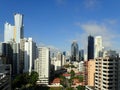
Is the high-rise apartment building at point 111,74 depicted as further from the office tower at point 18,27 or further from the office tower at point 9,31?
the office tower at point 9,31

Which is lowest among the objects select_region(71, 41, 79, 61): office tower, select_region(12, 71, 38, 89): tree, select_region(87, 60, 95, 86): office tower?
select_region(12, 71, 38, 89): tree

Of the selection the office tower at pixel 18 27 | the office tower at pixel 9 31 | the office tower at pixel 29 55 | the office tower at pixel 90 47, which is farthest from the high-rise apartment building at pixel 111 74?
the office tower at pixel 90 47

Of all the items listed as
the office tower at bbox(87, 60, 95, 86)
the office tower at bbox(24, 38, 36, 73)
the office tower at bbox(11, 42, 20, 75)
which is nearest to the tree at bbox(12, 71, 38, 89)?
the office tower at bbox(87, 60, 95, 86)

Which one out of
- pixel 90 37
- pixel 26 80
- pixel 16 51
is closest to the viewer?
pixel 26 80

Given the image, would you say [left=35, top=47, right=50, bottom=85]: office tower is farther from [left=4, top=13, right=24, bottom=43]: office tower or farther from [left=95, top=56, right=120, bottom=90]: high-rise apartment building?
[left=4, top=13, right=24, bottom=43]: office tower

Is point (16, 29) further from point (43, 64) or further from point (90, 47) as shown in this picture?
point (43, 64)

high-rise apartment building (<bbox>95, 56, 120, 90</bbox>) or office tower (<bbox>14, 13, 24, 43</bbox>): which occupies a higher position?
office tower (<bbox>14, 13, 24, 43</bbox>)

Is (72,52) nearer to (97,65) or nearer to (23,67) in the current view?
(23,67)

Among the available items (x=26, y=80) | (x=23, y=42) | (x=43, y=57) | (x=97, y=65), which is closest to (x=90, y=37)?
(x=23, y=42)

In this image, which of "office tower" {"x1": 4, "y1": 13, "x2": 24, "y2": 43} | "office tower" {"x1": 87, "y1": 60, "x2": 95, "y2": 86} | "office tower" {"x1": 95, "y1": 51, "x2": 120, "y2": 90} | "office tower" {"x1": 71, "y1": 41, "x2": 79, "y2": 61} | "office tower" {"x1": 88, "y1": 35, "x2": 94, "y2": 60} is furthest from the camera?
"office tower" {"x1": 71, "y1": 41, "x2": 79, "y2": 61}

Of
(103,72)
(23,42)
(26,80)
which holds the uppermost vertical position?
(23,42)

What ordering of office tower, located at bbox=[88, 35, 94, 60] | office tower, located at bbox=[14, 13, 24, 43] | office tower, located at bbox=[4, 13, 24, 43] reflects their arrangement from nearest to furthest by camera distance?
office tower, located at bbox=[14, 13, 24, 43] → office tower, located at bbox=[4, 13, 24, 43] → office tower, located at bbox=[88, 35, 94, 60]
